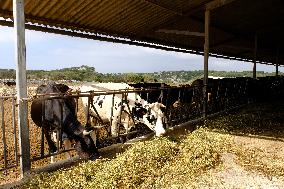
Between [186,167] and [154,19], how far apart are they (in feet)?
22.2

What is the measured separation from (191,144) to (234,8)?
23.3 ft

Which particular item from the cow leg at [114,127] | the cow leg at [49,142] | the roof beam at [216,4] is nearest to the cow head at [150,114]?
the cow leg at [114,127]

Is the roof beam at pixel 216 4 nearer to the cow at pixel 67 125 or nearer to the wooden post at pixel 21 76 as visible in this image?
the cow at pixel 67 125

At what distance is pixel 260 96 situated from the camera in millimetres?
16703

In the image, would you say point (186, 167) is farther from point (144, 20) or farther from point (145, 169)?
point (144, 20)

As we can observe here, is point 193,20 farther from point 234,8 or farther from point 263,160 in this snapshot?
point 263,160

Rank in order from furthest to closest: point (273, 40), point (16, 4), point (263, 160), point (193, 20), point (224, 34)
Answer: point (273, 40) → point (224, 34) → point (193, 20) → point (263, 160) → point (16, 4)

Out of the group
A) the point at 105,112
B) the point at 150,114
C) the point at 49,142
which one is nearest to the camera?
the point at 49,142

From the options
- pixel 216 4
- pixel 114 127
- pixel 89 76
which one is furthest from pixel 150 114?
pixel 89 76

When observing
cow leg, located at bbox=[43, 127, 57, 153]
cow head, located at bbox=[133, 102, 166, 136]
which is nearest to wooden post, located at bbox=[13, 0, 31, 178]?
cow leg, located at bbox=[43, 127, 57, 153]

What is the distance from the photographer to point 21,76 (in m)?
4.64

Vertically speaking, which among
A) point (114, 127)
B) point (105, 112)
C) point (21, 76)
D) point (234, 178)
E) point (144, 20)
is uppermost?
point (144, 20)

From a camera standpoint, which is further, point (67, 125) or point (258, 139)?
point (258, 139)

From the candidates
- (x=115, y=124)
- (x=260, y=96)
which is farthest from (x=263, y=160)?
(x=260, y=96)
